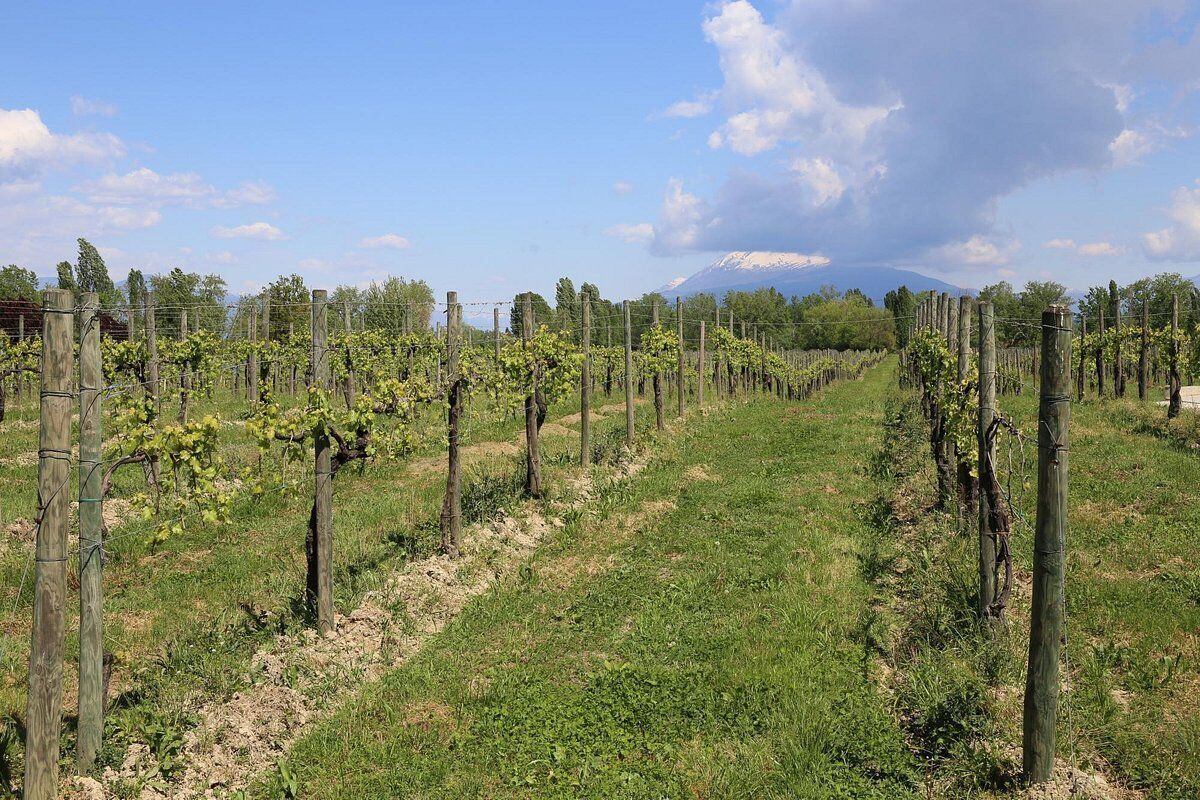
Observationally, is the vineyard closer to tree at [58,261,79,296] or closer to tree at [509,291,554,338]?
tree at [509,291,554,338]

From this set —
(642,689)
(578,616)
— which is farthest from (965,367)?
(642,689)

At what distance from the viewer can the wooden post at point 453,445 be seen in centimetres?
1056

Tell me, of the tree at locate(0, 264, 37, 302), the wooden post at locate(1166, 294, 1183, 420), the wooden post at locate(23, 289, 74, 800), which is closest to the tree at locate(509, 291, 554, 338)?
the wooden post at locate(23, 289, 74, 800)

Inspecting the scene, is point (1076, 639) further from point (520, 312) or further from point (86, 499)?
point (520, 312)

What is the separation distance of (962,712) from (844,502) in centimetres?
742

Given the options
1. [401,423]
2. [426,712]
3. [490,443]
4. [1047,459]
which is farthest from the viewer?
[490,443]

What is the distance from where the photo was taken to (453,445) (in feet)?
35.9

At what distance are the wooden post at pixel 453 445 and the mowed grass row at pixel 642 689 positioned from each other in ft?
3.94

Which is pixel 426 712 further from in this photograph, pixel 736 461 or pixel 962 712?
pixel 736 461

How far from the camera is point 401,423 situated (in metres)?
9.64

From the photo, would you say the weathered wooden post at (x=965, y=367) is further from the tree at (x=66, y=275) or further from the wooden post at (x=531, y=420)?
the tree at (x=66, y=275)

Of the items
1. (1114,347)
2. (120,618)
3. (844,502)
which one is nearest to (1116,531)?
(844,502)

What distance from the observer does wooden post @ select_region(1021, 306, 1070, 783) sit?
5.04 m

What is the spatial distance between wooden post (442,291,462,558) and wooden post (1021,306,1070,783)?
7.33m
